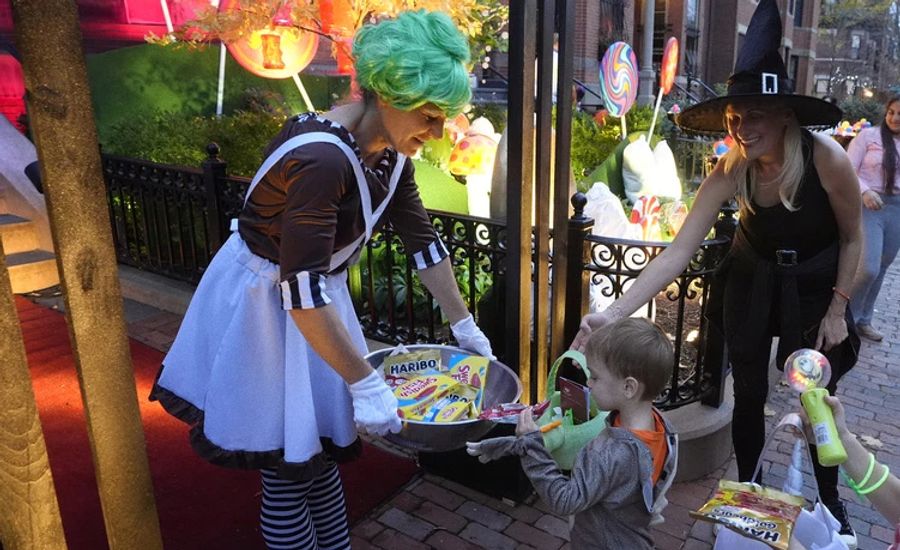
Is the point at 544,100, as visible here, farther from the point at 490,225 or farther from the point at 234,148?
the point at 234,148

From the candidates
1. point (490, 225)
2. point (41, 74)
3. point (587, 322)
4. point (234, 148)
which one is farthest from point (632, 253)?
point (234, 148)

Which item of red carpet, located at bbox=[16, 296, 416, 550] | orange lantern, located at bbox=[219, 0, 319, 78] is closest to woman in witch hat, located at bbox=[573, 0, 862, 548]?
red carpet, located at bbox=[16, 296, 416, 550]

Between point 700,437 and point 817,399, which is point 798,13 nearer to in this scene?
point 700,437

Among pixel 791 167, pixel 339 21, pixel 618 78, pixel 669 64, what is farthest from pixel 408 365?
pixel 669 64

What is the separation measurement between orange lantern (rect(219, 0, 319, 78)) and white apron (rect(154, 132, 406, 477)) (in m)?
3.86

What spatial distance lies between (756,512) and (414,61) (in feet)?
4.13

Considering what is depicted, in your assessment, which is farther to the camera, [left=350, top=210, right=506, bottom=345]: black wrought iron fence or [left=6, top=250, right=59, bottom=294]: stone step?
[left=6, top=250, right=59, bottom=294]: stone step

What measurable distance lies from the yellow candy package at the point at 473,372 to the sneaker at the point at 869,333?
14.6ft

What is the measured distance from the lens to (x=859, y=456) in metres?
1.55

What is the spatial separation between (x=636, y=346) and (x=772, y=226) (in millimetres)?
980

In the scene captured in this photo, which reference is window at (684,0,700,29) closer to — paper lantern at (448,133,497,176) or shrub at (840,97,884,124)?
shrub at (840,97,884,124)

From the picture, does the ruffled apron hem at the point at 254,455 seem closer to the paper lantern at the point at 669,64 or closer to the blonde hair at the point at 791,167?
the blonde hair at the point at 791,167

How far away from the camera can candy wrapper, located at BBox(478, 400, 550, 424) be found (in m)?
1.73

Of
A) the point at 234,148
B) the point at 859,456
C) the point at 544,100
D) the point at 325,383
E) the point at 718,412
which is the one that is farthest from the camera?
the point at 234,148
